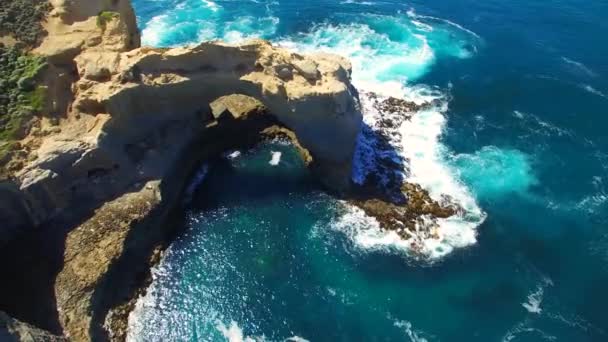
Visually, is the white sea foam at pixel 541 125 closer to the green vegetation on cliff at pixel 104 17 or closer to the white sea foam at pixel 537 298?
the white sea foam at pixel 537 298

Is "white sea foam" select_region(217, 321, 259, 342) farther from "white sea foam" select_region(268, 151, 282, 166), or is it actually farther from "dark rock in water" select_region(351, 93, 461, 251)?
"white sea foam" select_region(268, 151, 282, 166)

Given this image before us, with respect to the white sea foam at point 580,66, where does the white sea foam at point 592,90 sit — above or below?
below

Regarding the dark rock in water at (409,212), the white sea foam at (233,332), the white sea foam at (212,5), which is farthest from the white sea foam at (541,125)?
the white sea foam at (212,5)

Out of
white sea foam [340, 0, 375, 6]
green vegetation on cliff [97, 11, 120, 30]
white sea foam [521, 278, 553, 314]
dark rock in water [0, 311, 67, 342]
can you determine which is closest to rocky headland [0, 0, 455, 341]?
green vegetation on cliff [97, 11, 120, 30]

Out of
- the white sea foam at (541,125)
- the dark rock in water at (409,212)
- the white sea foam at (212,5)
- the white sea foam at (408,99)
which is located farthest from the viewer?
the white sea foam at (212,5)

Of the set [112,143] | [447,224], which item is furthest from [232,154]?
[447,224]

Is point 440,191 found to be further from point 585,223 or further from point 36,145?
point 36,145
